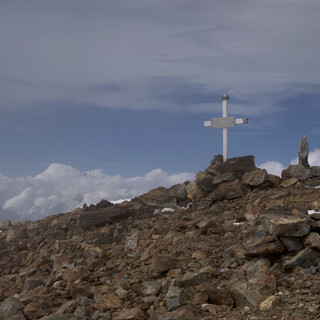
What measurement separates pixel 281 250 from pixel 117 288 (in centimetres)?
348

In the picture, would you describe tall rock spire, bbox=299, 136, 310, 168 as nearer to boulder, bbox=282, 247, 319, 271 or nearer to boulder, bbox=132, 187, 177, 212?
boulder, bbox=132, 187, 177, 212

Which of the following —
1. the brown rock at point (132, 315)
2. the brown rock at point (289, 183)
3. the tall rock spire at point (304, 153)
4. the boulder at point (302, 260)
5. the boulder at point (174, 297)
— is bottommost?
the brown rock at point (132, 315)

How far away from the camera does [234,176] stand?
16.7 m

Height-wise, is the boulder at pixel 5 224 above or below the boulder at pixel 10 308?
above

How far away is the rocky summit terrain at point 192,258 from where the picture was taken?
24.5ft

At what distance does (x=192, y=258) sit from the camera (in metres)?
9.78

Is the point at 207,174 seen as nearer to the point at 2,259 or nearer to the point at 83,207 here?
the point at 83,207

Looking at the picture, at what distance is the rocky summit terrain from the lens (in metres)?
7.46

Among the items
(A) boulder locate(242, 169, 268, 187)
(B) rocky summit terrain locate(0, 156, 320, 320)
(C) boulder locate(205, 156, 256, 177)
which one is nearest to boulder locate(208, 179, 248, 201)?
(B) rocky summit terrain locate(0, 156, 320, 320)

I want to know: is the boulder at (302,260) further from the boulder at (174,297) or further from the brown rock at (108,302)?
the brown rock at (108,302)

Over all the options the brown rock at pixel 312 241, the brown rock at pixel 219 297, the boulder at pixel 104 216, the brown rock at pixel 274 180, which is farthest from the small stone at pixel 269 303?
the boulder at pixel 104 216

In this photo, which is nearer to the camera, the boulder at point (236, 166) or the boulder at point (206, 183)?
the boulder at point (206, 183)

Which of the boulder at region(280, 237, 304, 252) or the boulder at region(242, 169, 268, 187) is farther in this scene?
the boulder at region(242, 169, 268, 187)

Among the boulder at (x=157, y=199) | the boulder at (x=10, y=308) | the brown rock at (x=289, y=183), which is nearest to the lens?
the boulder at (x=10, y=308)
